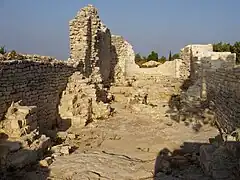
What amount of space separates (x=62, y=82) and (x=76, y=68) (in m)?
1.46

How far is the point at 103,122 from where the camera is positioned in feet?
40.7

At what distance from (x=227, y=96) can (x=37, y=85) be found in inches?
238

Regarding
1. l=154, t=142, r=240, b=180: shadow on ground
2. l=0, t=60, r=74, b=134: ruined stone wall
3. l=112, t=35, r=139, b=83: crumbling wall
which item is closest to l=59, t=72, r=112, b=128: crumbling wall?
l=0, t=60, r=74, b=134: ruined stone wall

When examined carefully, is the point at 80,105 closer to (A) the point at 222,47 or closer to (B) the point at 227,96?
(B) the point at 227,96

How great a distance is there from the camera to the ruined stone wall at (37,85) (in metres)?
8.73

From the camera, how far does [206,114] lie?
40.6ft

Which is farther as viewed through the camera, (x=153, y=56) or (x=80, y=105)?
(x=153, y=56)

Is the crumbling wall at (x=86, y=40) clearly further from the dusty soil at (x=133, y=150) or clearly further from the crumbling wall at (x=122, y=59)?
the crumbling wall at (x=122, y=59)

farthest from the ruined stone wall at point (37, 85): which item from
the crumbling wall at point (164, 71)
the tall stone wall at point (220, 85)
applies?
the crumbling wall at point (164, 71)

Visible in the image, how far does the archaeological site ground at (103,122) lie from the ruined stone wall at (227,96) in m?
0.03

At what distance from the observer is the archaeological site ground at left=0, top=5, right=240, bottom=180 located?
668 cm

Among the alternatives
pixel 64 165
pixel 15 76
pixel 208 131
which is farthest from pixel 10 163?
pixel 208 131

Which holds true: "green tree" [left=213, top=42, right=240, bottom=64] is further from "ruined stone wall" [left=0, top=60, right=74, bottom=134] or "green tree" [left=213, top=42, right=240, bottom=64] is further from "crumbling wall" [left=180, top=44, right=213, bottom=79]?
"ruined stone wall" [left=0, top=60, right=74, bottom=134]

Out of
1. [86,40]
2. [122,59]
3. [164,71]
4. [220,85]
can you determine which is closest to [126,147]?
[220,85]
